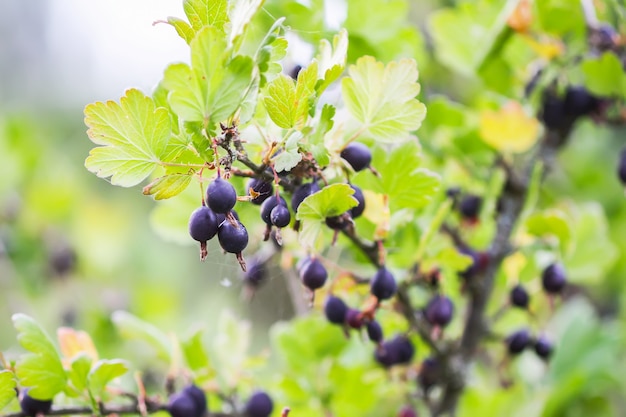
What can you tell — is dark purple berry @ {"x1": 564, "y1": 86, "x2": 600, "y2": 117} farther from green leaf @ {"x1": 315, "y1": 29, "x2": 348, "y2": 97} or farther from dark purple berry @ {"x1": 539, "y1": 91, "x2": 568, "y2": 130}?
green leaf @ {"x1": 315, "y1": 29, "x2": 348, "y2": 97}

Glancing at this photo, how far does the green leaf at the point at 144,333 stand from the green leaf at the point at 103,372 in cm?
13

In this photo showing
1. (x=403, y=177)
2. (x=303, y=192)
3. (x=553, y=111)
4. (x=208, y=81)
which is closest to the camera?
(x=208, y=81)

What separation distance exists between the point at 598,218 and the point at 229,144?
2.73 feet

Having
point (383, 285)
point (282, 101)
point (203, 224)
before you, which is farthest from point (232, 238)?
point (383, 285)

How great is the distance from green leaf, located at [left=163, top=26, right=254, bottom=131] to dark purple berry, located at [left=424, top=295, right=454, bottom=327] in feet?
1.64

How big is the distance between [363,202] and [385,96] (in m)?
0.12

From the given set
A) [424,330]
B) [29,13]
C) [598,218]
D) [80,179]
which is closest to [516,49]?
[598,218]

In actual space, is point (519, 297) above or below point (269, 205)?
below

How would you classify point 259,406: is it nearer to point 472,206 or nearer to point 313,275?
point 313,275

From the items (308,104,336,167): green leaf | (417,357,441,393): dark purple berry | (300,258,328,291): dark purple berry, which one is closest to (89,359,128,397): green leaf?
(300,258,328,291): dark purple berry

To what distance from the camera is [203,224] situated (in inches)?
24.0

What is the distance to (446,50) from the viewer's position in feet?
4.26

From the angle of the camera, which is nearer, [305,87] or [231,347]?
[305,87]

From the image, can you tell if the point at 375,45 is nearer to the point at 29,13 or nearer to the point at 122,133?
the point at 122,133
